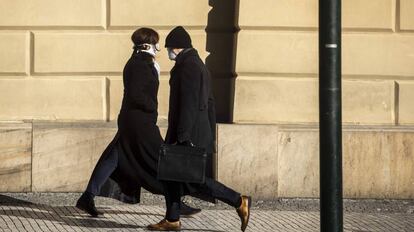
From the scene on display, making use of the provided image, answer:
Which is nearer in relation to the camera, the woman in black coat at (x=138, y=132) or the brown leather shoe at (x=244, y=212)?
the brown leather shoe at (x=244, y=212)

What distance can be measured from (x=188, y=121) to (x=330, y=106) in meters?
2.79

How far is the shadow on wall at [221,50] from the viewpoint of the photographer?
10.3m

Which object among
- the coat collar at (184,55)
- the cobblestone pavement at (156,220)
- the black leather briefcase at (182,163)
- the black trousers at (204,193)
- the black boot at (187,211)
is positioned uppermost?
the coat collar at (184,55)

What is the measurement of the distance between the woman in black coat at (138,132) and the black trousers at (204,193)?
0.25 m

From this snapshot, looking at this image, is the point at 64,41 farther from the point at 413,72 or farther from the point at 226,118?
the point at 413,72

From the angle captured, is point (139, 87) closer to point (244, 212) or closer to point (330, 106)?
point (244, 212)

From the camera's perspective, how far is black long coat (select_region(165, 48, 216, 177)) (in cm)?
766

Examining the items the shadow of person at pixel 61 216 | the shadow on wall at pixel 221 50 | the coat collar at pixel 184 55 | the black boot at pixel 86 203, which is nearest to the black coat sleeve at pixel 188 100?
the coat collar at pixel 184 55

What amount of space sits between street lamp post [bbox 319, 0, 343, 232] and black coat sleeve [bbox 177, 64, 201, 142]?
8.83ft

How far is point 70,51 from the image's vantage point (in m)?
10.1

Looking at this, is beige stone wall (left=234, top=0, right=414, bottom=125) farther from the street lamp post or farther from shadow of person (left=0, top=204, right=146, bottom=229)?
the street lamp post

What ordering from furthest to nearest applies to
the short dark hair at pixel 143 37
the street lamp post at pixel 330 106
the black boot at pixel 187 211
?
the black boot at pixel 187 211 → the short dark hair at pixel 143 37 → the street lamp post at pixel 330 106

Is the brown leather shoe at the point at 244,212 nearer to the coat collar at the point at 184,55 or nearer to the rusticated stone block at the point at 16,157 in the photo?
the coat collar at the point at 184,55

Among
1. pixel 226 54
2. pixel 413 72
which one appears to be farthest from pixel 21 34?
pixel 413 72
